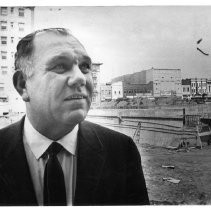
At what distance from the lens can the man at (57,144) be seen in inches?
112

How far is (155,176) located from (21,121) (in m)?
1.31

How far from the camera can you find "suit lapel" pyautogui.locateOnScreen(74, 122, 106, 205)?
9.50 feet

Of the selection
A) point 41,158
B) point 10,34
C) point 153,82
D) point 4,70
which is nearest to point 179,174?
point 153,82

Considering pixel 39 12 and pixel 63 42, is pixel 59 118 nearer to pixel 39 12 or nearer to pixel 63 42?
pixel 63 42

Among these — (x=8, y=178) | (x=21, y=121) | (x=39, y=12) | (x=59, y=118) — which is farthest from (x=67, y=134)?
(x=39, y=12)

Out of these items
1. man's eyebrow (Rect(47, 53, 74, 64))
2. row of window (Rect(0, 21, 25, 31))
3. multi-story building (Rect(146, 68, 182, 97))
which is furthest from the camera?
multi-story building (Rect(146, 68, 182, 97))

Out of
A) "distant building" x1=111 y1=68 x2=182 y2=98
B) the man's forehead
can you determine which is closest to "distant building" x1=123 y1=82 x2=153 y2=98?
"distant building" x1=111 y1=68 x2=182 y2=98

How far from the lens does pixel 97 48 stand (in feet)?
10.2

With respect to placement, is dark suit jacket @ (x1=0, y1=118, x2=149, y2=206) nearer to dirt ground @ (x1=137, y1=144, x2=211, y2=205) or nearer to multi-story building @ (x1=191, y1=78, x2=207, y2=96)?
dirt ground @ (x1=137, y1=144, x2=211, y2=205)

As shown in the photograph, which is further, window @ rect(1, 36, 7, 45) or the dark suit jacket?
window @ rect(1, 36, 7, 45)

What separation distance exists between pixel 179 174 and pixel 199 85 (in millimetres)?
870

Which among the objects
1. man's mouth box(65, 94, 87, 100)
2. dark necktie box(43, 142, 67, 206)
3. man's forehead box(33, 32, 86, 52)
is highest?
man's forehead box(33, 32, 86, 52)

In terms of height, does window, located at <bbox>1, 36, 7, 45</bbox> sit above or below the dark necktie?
above

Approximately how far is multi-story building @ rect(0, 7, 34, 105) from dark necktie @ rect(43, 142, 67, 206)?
2.32 feet
